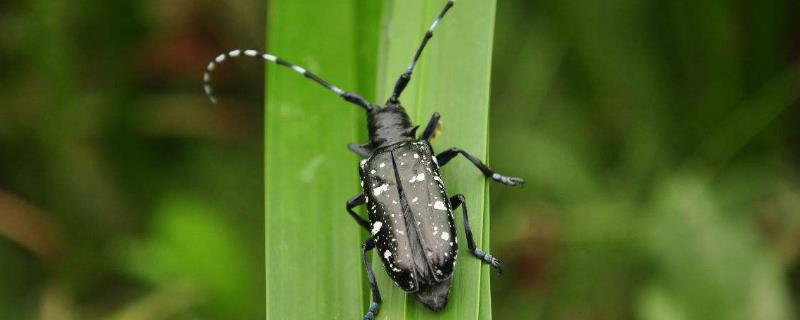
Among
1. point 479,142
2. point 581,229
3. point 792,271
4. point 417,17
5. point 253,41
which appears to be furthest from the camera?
point 253,41

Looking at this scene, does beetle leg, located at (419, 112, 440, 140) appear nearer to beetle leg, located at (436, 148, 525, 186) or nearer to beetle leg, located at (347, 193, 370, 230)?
beetle leg, located at (436, 148, 525, 186)

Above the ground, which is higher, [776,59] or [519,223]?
[776,59]

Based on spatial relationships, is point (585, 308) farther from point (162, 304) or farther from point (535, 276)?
point (162, 304)

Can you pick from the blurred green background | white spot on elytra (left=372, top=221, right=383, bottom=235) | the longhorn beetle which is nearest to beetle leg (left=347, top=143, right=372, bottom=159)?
the longhorn beetle

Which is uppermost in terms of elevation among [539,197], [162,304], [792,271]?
[539,197]

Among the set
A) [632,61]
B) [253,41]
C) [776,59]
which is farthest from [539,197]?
[253,41]

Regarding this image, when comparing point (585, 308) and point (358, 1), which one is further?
point (585, 308)
